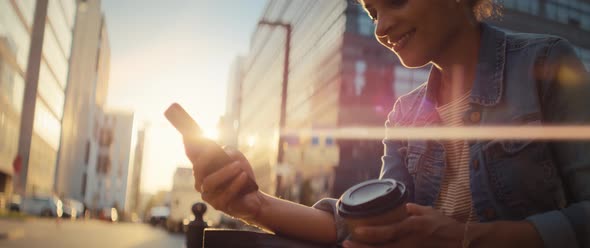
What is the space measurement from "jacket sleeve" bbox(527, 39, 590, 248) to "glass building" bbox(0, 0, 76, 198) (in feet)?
120

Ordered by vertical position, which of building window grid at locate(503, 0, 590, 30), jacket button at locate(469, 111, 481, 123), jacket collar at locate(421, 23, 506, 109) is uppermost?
building window grid at locate(503, 0, 590, 30)

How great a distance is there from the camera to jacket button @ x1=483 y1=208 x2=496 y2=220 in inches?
67.5

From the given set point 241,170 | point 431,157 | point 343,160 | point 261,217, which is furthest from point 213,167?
point 343,160

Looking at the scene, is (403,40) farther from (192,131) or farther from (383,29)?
(192,131)

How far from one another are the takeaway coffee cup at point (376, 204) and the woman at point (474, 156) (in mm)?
Answer: 24

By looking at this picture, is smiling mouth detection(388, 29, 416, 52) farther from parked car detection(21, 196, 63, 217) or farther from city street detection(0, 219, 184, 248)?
parked car detection(21, 196, 63, 217)

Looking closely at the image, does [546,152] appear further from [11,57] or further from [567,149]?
[11,57]

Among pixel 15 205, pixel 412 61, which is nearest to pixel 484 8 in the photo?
pixel 412 61

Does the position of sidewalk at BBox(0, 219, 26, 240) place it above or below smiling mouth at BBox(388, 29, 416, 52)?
below

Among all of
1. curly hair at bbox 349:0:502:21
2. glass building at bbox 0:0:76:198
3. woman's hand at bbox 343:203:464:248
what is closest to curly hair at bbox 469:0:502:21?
curly hair at bbox 349:0:502:21

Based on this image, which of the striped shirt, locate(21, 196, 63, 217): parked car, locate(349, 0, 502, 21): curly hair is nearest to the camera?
the striped shirt

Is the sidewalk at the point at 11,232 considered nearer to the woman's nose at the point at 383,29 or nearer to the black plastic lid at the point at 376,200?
the woman's nose at the point at 383,29

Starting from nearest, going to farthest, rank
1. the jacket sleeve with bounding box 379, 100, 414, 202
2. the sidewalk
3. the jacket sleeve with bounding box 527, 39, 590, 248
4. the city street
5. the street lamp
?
the jacket sleeve with bounding box 527, 39, 590, 248, the jacket sleeve with bounding box 379, 100, 414, 202, the city street, the sidewalk, the street lamp

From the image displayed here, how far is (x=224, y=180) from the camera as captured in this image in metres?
1.60
